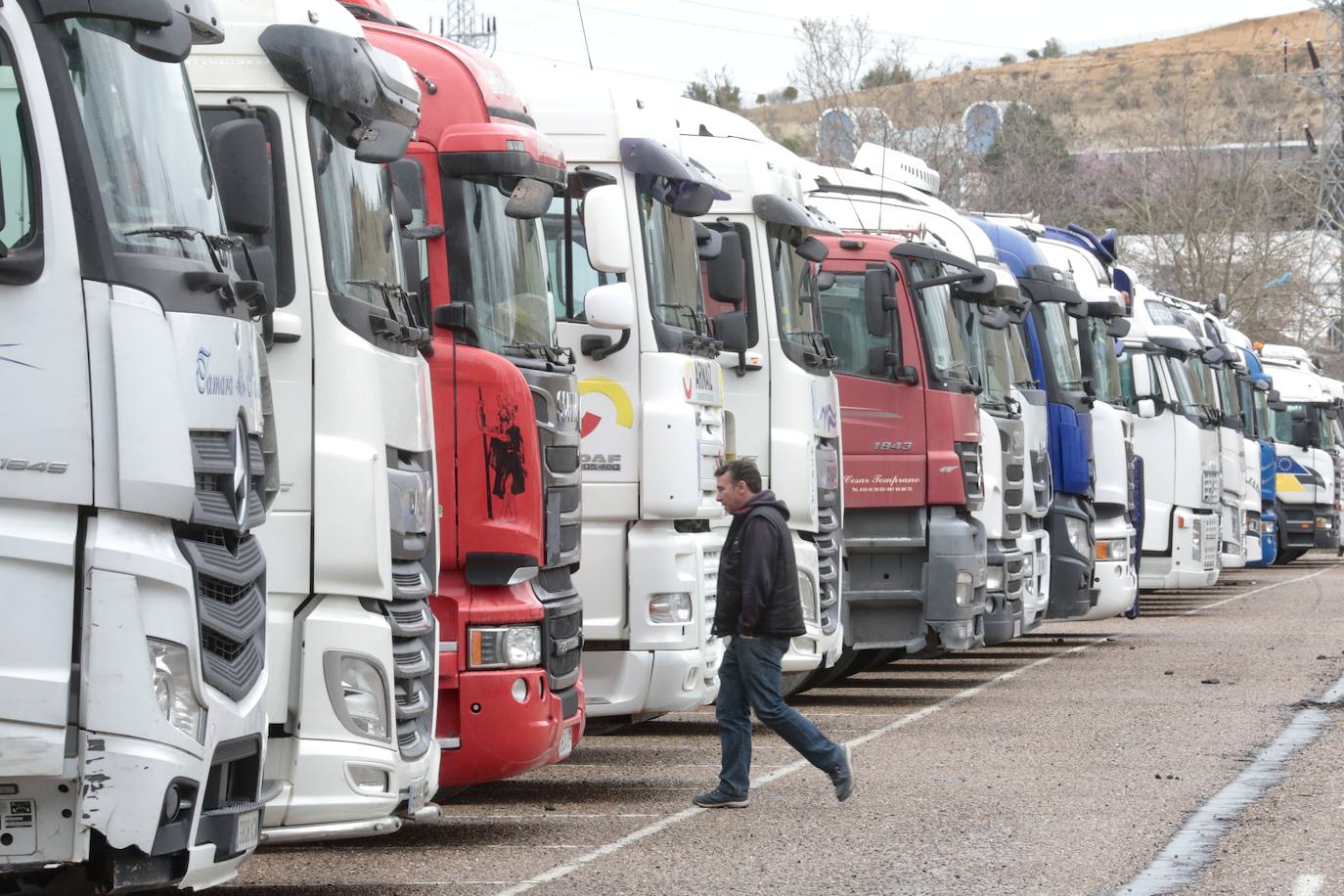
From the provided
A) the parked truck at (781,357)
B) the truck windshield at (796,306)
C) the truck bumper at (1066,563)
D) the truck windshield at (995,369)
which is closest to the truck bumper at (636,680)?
the parked truck at (781,357)

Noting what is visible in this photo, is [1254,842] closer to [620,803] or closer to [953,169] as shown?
[620,803]

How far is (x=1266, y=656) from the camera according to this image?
2055 cm

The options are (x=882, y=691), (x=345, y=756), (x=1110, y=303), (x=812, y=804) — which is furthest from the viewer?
(x=1110, y=303)

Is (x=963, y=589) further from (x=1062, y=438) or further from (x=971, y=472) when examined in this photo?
(x=1062, y=438)

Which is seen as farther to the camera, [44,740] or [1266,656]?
[1266,656]

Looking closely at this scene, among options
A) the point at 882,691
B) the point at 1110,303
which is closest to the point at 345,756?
the point at 882,691

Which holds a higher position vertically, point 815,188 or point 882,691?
point 815,188

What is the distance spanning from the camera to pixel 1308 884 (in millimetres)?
8922

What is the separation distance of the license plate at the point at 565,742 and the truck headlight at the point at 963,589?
23.0 ft

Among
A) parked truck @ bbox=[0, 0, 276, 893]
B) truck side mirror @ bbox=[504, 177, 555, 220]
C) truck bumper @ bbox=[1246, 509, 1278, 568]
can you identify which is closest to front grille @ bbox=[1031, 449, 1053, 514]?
truck side mirror @ bbox=[504, 177, 555, 220]

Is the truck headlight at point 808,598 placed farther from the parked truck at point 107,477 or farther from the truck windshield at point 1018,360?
the parked truck at point 107,477

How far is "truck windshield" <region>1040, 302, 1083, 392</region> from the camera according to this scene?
2130 centimetres

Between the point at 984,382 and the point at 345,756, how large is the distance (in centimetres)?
1144

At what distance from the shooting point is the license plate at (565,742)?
10188mm
